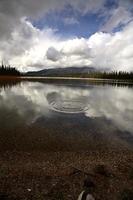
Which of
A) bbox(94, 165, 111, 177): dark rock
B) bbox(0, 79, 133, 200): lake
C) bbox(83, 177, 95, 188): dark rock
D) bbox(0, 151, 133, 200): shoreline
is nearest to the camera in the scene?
bbox(0, 151, 133, 200): shoreline

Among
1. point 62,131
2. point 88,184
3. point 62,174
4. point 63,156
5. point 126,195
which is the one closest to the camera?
point 126,195

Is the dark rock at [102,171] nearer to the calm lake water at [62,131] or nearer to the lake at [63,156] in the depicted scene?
the lake at [63,156]

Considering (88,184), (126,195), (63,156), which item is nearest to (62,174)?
(88,184)

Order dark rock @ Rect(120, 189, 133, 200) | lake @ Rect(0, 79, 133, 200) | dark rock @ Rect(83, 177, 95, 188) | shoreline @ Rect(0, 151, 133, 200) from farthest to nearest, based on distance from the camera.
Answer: dark rock @ Rect(83, 177, 95, 188), lake @ Rect(0, 79, 133, 200), shoreline @ Rect(0, 151, 133, 200), dark rock @ Rect(120, 189, 133, 200)

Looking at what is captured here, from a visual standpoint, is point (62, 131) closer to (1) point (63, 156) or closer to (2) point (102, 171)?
(1) point (63, 156)

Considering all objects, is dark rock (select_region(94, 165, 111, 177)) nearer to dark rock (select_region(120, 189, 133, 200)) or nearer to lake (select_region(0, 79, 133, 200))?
lake (select_region(0, 79, 133, 200))

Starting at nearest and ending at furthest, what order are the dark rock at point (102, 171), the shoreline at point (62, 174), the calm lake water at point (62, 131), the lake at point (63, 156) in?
1. the shoreline at point (62, 174)
2. the lake at point (63, 156)
3. the dark rock at point (102, 171)
4. the calm lake water at point (62, 131)

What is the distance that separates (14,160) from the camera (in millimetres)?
8328

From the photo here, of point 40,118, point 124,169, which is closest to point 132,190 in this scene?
point 124,169

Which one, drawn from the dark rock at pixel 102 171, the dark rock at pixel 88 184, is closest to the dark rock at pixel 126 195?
the dark rock at pixel 88 184

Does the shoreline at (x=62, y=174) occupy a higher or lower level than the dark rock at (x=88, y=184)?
lower

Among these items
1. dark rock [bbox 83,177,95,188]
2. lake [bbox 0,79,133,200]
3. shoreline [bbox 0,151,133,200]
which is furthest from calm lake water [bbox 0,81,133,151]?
dark rock [bbox 83,177,95,188]

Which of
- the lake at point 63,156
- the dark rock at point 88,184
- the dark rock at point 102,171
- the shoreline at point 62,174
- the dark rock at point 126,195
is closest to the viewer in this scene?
the dark rock at point 126,195

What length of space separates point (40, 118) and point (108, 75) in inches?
6542
